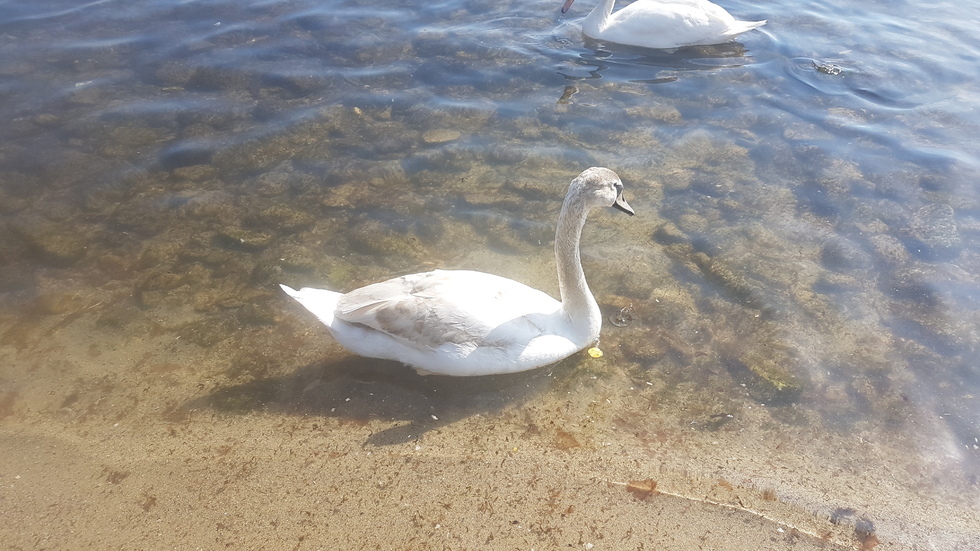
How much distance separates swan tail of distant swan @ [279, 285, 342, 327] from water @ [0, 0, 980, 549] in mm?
520

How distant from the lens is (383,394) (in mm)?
4809

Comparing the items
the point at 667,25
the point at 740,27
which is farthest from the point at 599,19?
the point at 740,27

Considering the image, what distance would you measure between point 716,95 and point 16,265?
345 inches

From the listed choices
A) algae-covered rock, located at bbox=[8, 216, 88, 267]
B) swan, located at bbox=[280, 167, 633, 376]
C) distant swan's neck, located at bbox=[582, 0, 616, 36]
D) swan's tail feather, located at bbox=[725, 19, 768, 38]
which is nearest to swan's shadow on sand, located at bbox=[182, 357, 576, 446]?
swan, located at bbox=[280, 167, 633, 376]

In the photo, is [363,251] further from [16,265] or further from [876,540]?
[876,540]

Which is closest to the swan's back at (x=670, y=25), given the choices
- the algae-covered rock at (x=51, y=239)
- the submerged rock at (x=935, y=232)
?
the submerged rock at (x=935, y=232)

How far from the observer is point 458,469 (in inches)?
163

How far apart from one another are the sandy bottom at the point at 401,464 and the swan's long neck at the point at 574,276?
0.36m

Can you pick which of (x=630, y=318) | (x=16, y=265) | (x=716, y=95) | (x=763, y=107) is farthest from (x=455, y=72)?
(x=16, y=265)

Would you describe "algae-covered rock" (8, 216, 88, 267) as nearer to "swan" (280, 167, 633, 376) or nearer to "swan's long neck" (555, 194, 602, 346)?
"swan" (280, 167, 633, 376)

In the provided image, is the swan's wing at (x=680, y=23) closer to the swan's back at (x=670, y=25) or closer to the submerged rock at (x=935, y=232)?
the swan's back at (x=670, y=25)

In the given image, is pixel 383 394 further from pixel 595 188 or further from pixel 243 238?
pixel 243 238

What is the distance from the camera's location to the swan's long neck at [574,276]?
467cm

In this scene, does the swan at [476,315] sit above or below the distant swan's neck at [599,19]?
below
